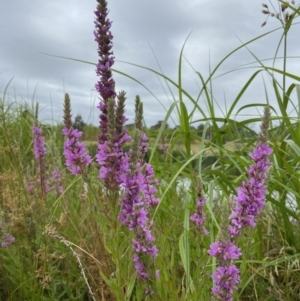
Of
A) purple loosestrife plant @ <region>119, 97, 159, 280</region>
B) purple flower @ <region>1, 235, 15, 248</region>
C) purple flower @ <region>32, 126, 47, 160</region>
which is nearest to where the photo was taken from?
purple loosestrife plant @ <region>119, 97, 159, 280</region>

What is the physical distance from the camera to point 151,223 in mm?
1744

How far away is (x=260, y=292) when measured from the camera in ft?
7.72

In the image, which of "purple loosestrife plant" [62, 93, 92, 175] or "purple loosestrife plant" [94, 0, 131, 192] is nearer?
"purple loosestrife plant" [94, 0, 131, 192]

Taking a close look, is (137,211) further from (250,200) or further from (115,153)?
(250,200)

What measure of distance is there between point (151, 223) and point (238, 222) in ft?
1.17

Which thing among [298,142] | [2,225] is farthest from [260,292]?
[2,225]

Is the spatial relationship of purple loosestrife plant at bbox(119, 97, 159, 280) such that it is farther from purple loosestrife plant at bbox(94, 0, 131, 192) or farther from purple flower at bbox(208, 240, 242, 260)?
purple flower at bbox(208, 240, 242, 260)

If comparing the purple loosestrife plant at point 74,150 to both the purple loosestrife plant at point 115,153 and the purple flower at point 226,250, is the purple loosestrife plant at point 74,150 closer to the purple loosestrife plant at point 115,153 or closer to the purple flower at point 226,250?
the purple loosestrife plant at point 115,153

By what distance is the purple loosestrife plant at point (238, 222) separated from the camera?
1465 millimetres

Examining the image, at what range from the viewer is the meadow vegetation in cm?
153

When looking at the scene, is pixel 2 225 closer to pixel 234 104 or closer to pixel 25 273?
pixel 25 273

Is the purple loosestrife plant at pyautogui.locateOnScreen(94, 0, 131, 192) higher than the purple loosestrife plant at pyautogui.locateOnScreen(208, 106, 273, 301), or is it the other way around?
the purple loosestrife plant at pyautogui.locateOnScreen(94, 0, 131, 192)

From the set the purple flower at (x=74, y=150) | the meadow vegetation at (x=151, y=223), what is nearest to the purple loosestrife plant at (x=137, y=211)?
the meadow vegetation at (x=151, y=223)

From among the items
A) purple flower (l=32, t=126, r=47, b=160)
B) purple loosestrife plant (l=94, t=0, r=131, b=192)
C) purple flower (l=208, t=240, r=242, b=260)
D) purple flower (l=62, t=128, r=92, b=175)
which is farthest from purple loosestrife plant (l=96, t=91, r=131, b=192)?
purple flower (l=32, t=126, r=47, b=160)
